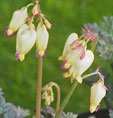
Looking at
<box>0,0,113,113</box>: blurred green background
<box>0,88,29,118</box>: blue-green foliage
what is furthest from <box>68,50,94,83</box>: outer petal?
<box>0,0,113,113</box>: blurred green background

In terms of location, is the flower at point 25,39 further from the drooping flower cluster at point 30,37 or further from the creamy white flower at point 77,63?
the creamy white flower at point 77,63

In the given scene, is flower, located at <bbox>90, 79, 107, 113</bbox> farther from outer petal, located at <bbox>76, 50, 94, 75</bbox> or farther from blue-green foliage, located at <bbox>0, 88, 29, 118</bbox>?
blue-green foliage, located at <bbox>0, 88, 29, 118</bbox>

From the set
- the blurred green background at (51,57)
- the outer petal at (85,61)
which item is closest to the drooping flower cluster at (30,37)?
the outer petal at (85,61)

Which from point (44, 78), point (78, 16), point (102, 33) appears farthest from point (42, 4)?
point (102, 33)

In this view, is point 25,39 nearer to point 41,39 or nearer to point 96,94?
point 41,39

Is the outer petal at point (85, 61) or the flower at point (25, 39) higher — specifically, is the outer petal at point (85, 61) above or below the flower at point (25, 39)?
below

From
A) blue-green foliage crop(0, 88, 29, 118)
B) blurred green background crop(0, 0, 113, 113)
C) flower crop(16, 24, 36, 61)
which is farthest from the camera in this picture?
blurred green background crop(0, 0, 113, 113)

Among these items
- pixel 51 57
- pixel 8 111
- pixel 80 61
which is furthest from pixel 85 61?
pixel 51 57
